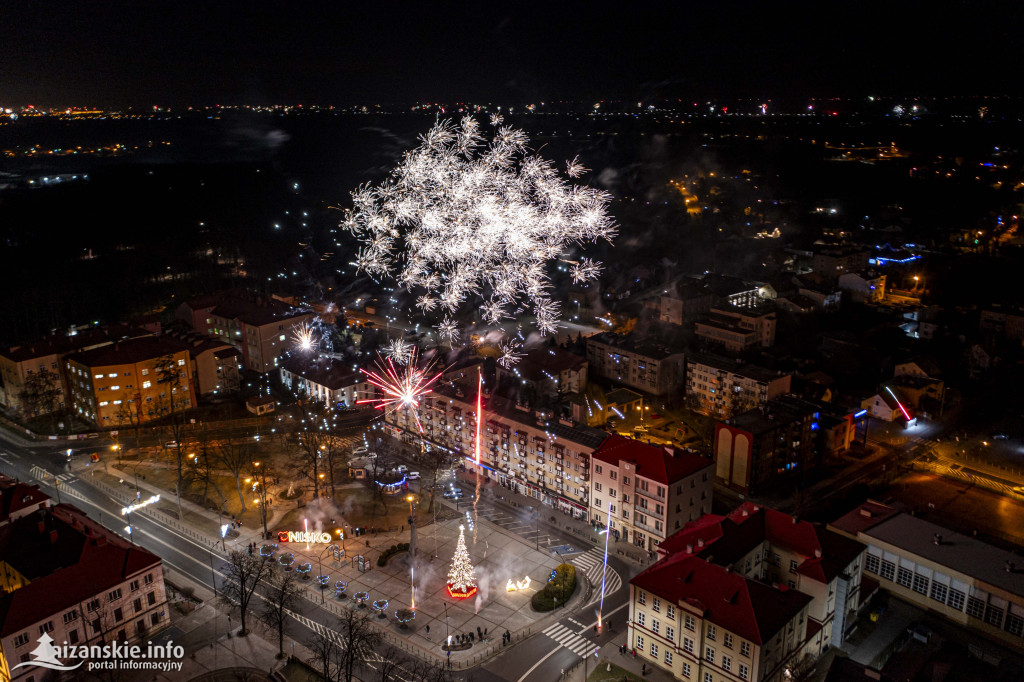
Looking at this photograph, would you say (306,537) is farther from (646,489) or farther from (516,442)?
(646,489)

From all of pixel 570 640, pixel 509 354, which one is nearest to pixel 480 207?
pixel 509 354

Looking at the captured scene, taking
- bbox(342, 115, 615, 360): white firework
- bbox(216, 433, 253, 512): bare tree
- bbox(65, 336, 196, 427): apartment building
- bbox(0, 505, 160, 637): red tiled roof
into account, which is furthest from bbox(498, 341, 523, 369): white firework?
bbox(0, 505, 160, 637): red tiled roof

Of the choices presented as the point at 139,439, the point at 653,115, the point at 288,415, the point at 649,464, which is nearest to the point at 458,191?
the point at 288,415

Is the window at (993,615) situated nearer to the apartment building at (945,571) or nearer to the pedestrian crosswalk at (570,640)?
the apartment building at (945,571)

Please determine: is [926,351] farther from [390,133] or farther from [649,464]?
[390,133]

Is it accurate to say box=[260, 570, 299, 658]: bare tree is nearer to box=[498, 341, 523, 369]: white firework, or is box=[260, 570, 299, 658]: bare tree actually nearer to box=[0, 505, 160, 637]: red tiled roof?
box=[0, 505, 160, 637]: red tiled roof

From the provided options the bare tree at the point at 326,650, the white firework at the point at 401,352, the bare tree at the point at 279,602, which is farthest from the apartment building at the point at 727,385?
the bare tree at the point at 279,602
